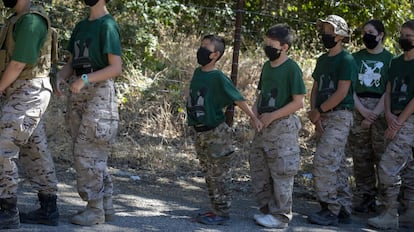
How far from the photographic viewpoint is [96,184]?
18.6 ft

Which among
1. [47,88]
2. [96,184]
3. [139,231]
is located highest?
[47,88]

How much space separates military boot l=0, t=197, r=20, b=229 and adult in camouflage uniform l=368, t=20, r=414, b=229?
3.12 metres

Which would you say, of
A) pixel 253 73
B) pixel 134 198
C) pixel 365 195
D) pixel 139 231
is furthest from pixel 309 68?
pixel 139 231

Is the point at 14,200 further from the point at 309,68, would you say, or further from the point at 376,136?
the point at 309,68

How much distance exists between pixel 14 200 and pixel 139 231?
1003mm

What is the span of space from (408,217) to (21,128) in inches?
142

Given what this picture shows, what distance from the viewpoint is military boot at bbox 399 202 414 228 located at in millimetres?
6698

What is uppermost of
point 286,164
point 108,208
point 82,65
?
point 82,65

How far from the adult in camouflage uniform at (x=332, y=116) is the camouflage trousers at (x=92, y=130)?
1917 mm

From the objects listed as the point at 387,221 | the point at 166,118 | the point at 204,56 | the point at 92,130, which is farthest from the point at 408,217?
the point at 166,118

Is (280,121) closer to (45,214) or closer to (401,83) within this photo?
(401,83)

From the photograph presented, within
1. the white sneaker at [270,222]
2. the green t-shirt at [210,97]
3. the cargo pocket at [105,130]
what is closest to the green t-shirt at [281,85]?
the green t-shirt at [210,97]

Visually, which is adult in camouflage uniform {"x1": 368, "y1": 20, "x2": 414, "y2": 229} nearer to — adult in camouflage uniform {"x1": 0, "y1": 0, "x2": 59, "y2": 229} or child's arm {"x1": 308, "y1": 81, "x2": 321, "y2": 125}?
child's arm {"x1": 308, "y1": 81, "x2": 321, "y2": 125}

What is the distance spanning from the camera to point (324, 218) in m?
6.48
